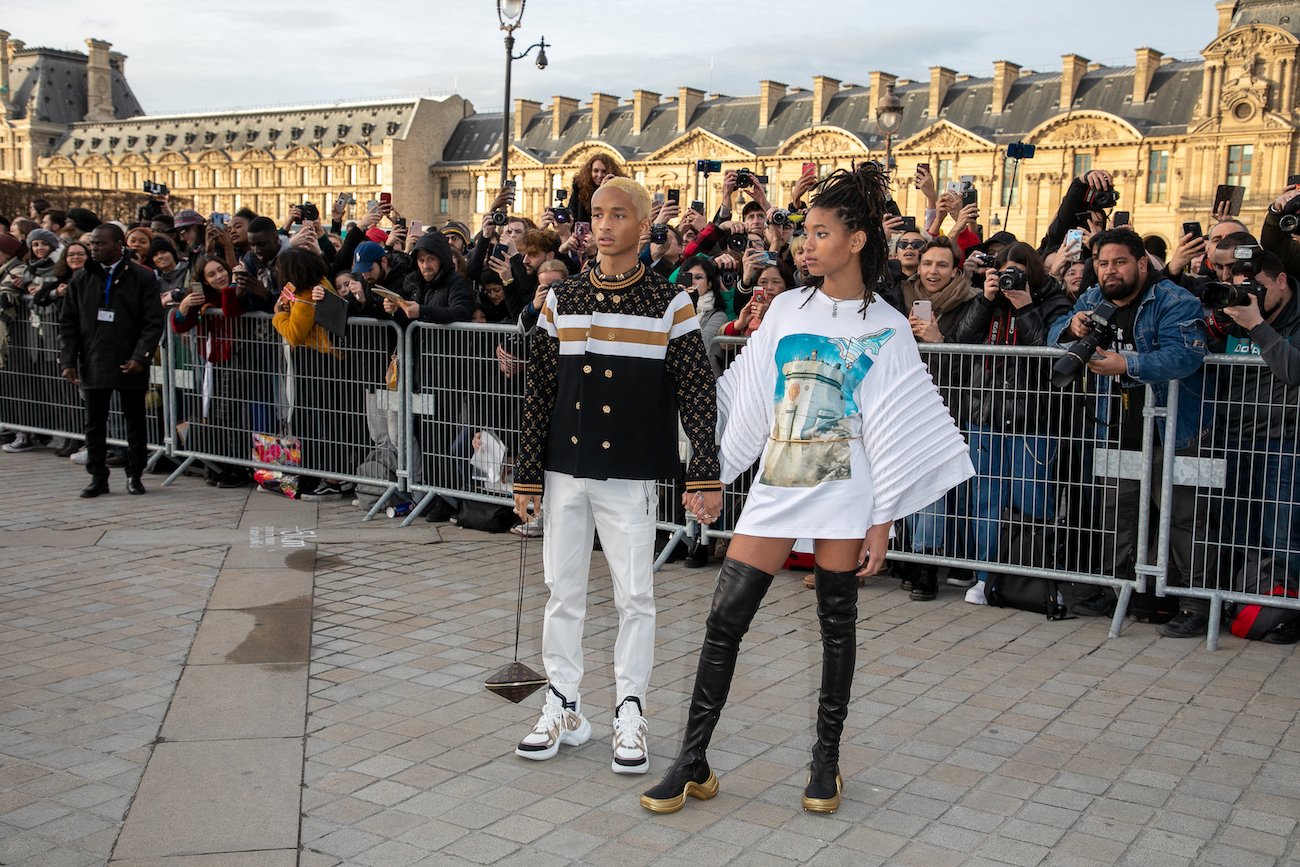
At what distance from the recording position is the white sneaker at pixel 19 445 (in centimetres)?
1299

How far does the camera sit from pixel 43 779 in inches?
176

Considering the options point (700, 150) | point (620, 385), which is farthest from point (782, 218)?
point (700, 150)

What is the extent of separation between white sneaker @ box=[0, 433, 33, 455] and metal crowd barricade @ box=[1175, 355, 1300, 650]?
11.4m

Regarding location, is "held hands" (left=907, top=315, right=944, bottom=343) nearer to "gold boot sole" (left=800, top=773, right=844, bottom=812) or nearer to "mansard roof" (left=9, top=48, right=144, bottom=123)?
"gold boot sole" (left=800, top=773, right=844, bottom=812)

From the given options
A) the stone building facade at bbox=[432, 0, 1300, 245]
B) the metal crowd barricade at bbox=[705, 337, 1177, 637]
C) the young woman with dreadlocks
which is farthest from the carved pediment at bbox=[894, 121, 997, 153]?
the young woman with dreadlocks

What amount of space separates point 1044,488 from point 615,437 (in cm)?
353

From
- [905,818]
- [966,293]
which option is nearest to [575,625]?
[905,818]

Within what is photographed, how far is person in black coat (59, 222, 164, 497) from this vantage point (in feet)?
33.4

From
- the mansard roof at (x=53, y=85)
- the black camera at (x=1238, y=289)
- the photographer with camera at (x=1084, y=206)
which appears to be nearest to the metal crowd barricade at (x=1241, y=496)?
the black camera at (x=1238, y=289)

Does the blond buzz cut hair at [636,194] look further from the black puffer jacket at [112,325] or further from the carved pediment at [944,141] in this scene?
the carved pediment at [944,141]

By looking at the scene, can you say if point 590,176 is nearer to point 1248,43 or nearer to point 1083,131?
point 1248,43

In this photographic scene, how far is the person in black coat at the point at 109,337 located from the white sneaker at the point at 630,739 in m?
7.07

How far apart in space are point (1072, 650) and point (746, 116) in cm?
9419

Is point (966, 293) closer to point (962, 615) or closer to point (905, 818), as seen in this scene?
point (962, 615)
